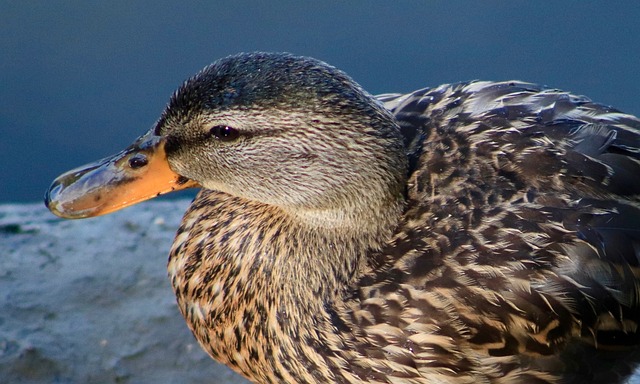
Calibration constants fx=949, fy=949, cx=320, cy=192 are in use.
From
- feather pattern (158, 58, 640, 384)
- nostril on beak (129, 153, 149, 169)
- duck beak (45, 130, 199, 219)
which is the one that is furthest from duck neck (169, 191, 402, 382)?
nostril on beak (129, 153, 149, 169)

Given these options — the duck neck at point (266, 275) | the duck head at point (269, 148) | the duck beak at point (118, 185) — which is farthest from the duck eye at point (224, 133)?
the duck neck at point (266, 275)

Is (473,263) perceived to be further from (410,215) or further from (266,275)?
(266,275)

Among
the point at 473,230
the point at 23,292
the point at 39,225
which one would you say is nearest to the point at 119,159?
the point at 473,230

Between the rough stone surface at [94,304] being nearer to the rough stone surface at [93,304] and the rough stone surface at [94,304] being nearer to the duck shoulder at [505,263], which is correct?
the rough stone surface at [93,304]

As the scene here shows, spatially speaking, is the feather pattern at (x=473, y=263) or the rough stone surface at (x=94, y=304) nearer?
the feather pattern at (x=473, y=263)

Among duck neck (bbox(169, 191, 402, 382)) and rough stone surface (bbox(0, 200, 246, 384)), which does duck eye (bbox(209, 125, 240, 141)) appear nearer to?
duck neck (bbox(169, 191, 402, 382))

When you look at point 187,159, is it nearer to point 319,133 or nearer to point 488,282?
point 319,133
